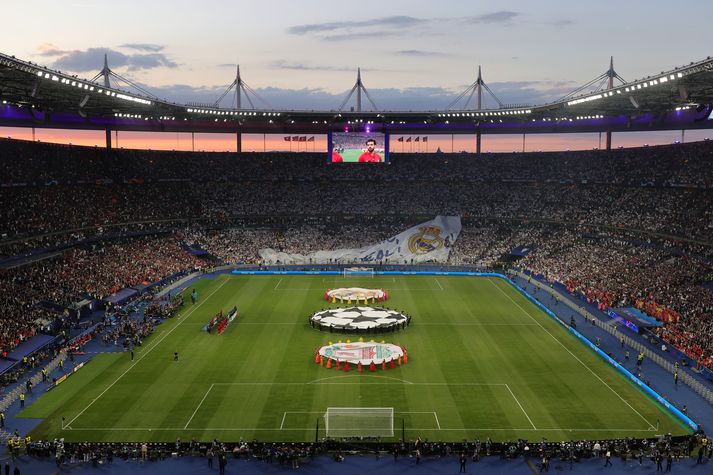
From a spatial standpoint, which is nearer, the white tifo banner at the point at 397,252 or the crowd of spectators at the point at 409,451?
the crowd of spectators at the point at 409,451

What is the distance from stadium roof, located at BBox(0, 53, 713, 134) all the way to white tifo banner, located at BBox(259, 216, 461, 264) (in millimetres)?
17314

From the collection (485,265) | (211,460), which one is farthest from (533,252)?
(211,460)

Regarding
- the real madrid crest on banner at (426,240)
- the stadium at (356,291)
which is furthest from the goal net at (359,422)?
the real madrid crest on banner at (426,240)

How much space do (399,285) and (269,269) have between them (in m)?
19.0

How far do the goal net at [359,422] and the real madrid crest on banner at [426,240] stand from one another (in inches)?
2166

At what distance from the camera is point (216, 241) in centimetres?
8562

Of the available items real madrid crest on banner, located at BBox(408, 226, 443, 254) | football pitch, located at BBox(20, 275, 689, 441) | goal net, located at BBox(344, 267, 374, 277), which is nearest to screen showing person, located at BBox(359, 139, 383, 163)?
real madrid crest on banner, located at BBox(408, 226, 443, 254)

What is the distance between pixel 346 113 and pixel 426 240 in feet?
70.1

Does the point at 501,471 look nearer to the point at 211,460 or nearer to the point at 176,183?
the point at 211,460

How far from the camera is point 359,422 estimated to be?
30219mm

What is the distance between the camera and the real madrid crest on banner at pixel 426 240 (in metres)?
85.6

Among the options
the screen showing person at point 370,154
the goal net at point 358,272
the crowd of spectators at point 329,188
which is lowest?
the goal net at point 358,272

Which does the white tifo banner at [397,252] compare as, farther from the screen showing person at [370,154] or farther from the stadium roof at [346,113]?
the stadium roof at [346,113]

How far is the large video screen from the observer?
92500 millimetres
